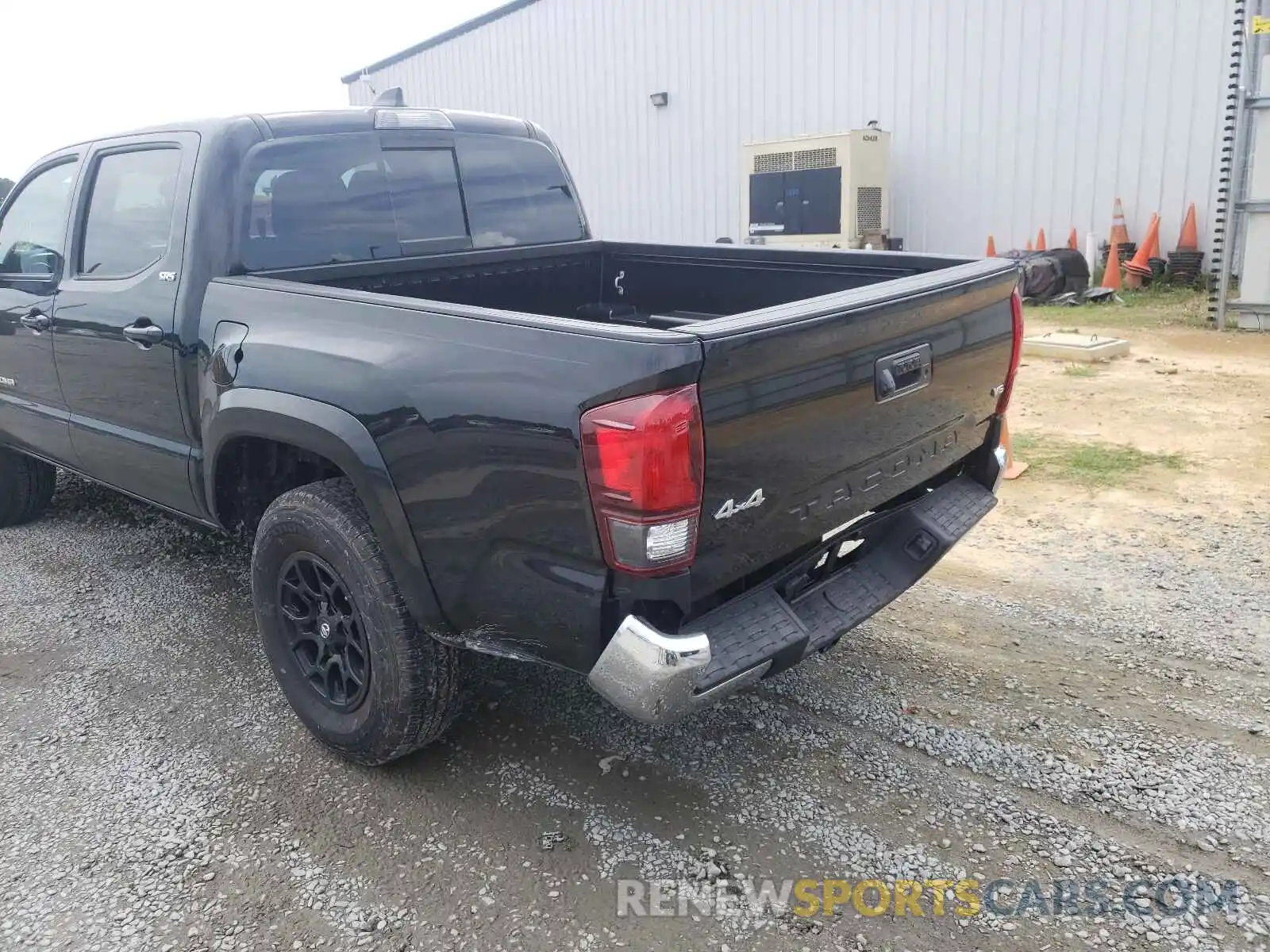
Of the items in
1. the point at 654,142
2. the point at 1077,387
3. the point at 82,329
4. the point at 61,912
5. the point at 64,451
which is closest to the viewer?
the point at 61,912

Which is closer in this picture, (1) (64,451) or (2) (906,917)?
(2) (906,917)

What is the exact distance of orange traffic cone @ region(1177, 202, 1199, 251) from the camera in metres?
11.7

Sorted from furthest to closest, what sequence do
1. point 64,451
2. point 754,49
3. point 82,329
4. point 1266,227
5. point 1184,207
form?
point 754,49 < point 1184,207 < point 1266,227 < point 64,451 < point 82,329

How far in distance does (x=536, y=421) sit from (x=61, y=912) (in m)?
1.72

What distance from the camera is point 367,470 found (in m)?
2.64

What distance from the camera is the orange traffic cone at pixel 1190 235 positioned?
11672 mm

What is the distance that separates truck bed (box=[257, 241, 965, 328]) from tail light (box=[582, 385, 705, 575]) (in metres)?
1.44

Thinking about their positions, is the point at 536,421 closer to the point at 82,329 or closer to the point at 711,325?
the point at 711,325

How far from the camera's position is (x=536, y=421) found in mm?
2279

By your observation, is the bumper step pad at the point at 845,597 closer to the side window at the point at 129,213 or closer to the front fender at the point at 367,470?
the front fender at the point at 367,470

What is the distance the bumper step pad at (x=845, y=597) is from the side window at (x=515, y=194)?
2079mm

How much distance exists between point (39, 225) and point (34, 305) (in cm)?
43

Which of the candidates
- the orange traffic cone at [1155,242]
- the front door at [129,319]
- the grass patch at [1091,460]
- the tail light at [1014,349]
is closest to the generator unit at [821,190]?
the orange traffic cone at [1155,242]

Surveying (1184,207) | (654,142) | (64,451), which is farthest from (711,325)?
(654,142)
